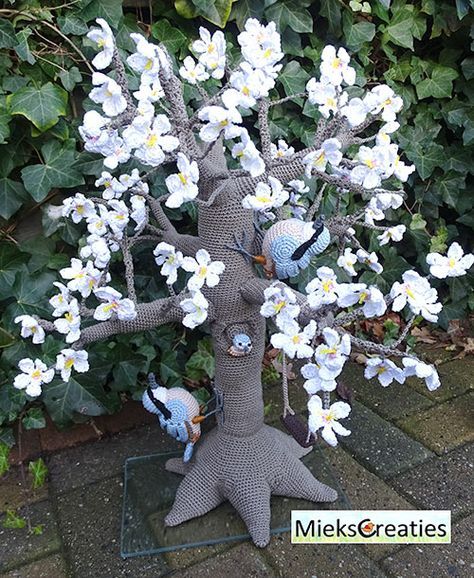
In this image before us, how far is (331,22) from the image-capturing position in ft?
5.92

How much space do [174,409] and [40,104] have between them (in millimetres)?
862

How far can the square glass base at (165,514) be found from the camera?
1.35 metres

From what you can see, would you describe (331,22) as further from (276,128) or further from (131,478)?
(131,478)

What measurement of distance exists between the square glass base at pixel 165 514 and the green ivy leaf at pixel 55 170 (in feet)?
2.74

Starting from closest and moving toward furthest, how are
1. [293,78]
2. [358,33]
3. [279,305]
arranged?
1. [279,305]
2. [293,78]
3. [358,33]

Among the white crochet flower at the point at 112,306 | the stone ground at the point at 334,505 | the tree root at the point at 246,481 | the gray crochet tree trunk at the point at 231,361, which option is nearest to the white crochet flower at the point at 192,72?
the gray crochet tree trunk at the point at 231,361

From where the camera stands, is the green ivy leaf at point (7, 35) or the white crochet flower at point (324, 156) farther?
the green ivy leaf at point (7, 35)

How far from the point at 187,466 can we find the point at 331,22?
1429 millimetres

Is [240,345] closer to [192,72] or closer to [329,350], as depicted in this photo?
[329,350]

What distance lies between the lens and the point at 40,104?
4.83 feet

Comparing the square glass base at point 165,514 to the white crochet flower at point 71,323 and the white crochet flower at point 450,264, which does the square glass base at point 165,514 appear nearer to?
the white crochet flower at point 71,323

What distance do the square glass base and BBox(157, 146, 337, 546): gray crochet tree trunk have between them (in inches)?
1.2

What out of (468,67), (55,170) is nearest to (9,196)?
(55,170)

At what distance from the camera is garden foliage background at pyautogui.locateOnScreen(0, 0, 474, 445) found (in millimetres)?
1514
